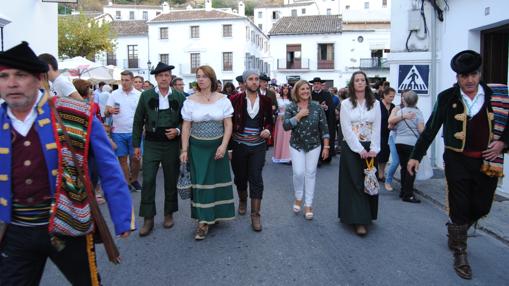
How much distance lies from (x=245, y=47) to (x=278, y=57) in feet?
14.5

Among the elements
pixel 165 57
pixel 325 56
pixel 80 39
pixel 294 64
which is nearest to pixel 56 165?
pixel 80 39

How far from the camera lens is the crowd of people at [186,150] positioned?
2.70 meters

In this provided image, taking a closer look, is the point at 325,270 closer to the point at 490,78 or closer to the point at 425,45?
the point at 490,78

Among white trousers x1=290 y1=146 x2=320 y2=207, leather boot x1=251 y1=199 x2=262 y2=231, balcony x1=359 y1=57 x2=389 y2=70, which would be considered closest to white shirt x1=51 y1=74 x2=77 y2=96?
leather boot x1=251 y1=199 x2=262 y2=231

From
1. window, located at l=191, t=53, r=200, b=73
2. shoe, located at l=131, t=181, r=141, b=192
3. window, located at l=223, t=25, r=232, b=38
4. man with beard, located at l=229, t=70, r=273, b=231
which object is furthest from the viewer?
window, located at l=191, t=53, r=200, b=73

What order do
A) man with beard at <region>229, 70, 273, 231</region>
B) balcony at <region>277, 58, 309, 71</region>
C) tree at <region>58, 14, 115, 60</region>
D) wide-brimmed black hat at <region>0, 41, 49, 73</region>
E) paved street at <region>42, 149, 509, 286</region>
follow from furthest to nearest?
balcony at <region>277, 58, 309, 71</region>
tree at <region>58, 14, 115, 60</region>
man with beard at <region>229, 70, 273, 231</region>
paved street at <region>42, 149, 509, 286</region>
wide-brimmed black hat at <region>0, 41, 49, 73</region>

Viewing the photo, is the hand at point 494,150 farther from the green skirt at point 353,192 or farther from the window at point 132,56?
the window at point 132,56

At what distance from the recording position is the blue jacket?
105 inches

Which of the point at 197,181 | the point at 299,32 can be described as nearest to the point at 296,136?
the point at 197,181

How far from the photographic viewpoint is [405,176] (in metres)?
7.93

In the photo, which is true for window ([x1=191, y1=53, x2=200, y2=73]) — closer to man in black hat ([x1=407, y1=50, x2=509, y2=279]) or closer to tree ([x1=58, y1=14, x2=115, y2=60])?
tree ([x1=58, y1=14, x2=115, y2=60])

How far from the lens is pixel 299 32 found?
51812mm

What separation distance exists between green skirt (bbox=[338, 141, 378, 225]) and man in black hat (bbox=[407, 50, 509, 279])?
1.26 meters

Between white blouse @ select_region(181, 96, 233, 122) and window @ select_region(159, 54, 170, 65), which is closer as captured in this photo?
white blouse @ select_region(181, 96, 233, 122)
